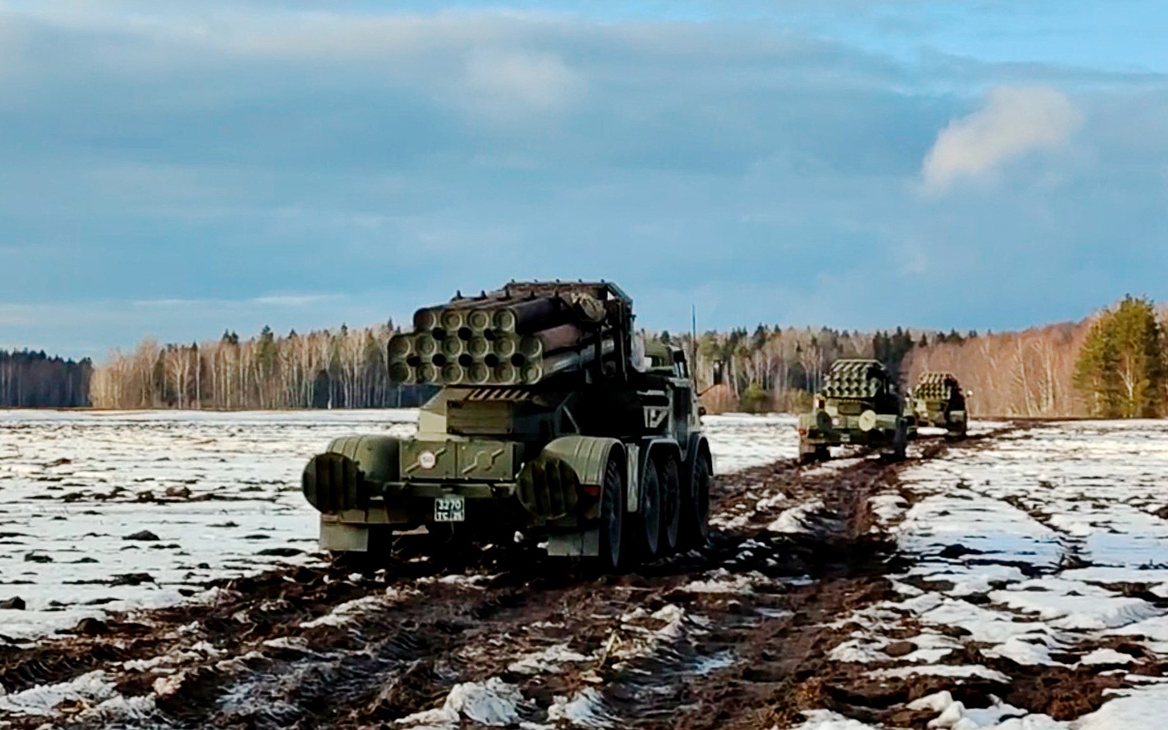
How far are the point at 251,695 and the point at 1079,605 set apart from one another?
22.6 feet

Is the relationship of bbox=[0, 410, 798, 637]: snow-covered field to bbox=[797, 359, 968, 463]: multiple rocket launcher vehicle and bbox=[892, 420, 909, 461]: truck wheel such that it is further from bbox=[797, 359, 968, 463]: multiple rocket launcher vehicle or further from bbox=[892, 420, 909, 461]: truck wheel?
bbox=[892, 420, 909, 461]: truck wheel

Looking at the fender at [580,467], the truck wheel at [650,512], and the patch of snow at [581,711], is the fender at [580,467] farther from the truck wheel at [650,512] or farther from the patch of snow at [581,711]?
the patch of snow at [581,711]

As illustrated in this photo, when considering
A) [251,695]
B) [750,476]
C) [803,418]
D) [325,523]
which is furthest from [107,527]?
[803,418]

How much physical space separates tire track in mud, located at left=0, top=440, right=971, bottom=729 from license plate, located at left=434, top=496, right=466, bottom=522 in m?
0.53

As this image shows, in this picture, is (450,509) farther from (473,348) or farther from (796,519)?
(796,519)

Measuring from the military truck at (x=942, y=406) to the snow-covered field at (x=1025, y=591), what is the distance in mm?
31828

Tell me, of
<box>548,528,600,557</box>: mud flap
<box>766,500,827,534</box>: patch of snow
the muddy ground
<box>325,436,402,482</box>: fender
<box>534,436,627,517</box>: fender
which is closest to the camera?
the muddy ground

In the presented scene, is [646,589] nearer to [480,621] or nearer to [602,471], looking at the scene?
[602,471]

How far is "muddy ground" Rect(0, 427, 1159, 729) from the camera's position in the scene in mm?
8516

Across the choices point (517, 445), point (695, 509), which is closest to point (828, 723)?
point (517, 445)

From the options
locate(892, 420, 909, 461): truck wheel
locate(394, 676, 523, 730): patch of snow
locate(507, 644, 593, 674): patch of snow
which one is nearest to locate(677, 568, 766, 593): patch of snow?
locate(507, 644, 593, 674): patch of snow

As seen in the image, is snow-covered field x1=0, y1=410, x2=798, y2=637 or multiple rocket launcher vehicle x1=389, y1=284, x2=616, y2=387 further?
multiple rocket launcher vehicle x1=389, y1=284, x2=616, y2=387

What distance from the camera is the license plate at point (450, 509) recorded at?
15.3 meters

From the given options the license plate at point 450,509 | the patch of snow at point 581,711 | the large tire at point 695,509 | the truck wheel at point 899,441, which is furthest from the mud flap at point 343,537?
the truck wheel at point 899,441
